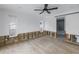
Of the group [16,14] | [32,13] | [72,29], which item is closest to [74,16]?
[72,29]

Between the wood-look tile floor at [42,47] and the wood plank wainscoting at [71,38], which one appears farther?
the wood plank wainscoting at [71,38]

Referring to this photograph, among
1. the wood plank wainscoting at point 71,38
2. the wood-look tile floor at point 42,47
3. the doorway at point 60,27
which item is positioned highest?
the doorway at point 60,27

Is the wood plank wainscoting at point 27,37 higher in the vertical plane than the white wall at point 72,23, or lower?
lower

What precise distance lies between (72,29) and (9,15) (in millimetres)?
2136

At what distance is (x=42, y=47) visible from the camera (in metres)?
2.73

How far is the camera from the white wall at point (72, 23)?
9.01 feet

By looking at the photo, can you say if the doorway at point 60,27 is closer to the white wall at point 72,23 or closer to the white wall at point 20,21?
the white wall at point 72,23

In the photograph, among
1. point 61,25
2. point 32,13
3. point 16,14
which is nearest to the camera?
point 16,14

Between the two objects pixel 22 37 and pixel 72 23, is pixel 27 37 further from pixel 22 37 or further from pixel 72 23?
pixel 72 23

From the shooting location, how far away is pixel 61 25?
110 inches

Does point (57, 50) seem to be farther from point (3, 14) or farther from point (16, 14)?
point (3, 14)

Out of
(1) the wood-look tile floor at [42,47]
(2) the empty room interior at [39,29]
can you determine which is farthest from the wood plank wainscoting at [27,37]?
(1) the wood-look tile floor at [42,47]

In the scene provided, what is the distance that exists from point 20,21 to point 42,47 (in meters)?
1.10

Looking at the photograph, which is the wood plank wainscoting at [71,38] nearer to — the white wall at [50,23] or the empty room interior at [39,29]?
the empty room interior at [39,29]
